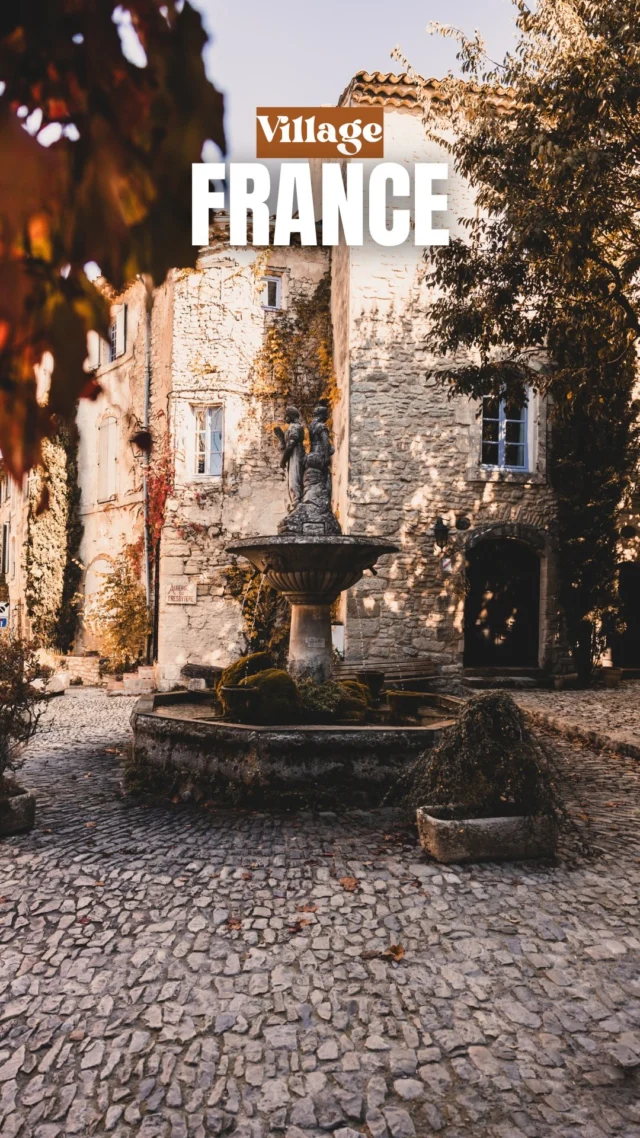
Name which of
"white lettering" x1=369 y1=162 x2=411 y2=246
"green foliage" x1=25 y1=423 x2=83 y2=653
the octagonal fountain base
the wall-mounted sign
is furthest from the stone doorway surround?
"green foliage" x1=25 y1=423 x2=83 y2=653

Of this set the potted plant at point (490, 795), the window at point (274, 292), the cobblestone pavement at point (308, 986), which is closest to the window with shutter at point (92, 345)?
the cobblestone pavement at point (308, 986)

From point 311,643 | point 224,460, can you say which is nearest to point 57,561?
point 224,460

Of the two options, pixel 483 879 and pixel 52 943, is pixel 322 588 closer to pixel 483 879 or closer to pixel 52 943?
pixel 483 879

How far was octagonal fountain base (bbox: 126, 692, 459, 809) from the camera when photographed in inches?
196

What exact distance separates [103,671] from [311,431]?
24.6ft

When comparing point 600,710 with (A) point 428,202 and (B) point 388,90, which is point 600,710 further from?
(B) point 388,90

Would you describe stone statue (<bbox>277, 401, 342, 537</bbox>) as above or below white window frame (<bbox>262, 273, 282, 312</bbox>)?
below

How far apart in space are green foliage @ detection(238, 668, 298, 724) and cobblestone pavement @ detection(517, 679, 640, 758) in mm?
3540

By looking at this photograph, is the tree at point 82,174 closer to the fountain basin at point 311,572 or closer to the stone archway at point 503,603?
the fountain basin at point 311,572

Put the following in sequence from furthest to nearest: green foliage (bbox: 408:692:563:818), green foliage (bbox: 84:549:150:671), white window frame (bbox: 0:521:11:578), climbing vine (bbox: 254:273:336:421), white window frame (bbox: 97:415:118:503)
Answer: white window frame (bbox: 0:521:11:578) < white window frame (bbox: 97:415:118:503) < climbing vine (bbox: 254:273:336:421) < green foliage (bbox: 84:549:150:671) < green foliage (bbox: 408:692:563:818)

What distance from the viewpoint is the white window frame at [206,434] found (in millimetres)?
12336

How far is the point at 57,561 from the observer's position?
14.6 m

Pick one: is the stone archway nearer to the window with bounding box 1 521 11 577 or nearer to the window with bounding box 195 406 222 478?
the window with bounding box 195 406 222 478

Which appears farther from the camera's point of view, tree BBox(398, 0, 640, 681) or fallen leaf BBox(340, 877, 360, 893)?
tree BBox(398, 0, 640, 681)
